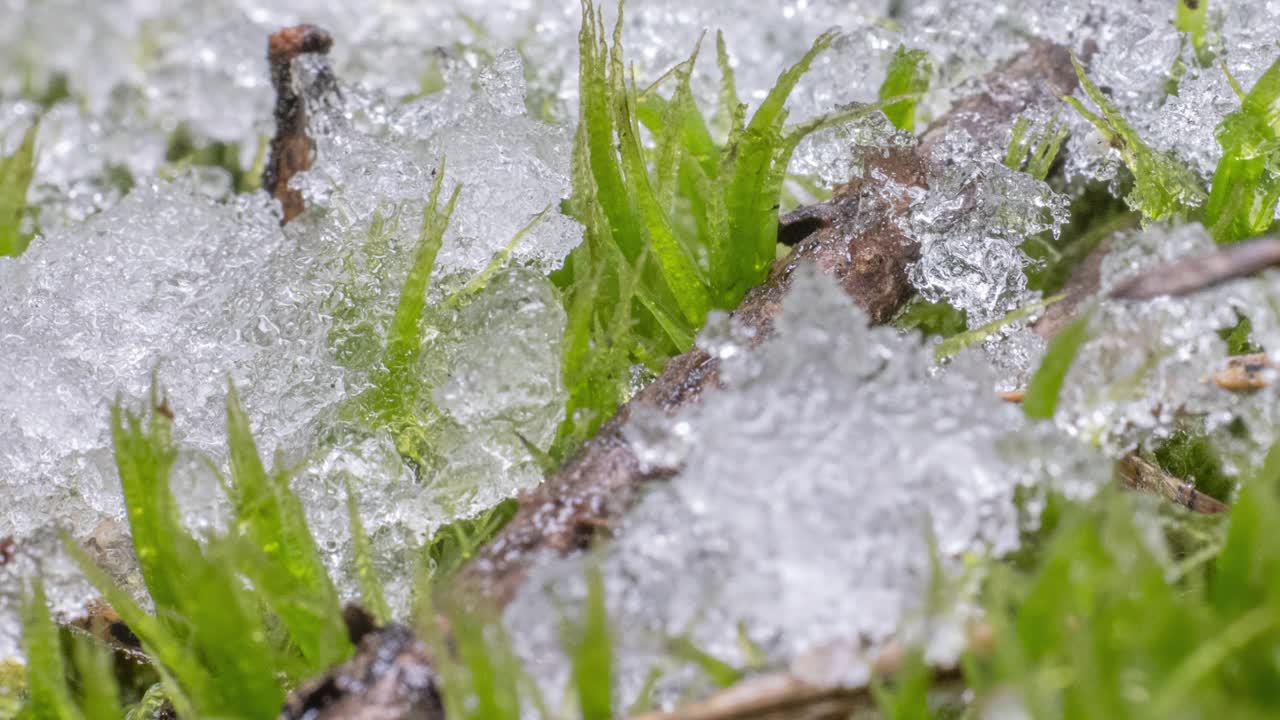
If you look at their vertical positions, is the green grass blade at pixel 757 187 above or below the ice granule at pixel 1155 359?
above

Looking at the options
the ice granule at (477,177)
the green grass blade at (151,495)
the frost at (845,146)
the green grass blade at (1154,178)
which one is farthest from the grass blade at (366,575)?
the green grass blade at (1154,178)

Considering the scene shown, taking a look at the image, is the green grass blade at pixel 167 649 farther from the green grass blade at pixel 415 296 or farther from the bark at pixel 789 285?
the green grass blade at pixel 415 296

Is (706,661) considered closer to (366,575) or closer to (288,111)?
(366,575)

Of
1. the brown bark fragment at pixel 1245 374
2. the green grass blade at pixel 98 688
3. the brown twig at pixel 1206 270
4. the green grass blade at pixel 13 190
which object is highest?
the green grass blade at pixel 13 190

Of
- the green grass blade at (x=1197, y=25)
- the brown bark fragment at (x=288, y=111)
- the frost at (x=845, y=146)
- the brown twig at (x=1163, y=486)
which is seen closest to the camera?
the brown twig at (x=1163, y=486)

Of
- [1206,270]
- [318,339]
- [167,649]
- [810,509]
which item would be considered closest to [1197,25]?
[1206,270]

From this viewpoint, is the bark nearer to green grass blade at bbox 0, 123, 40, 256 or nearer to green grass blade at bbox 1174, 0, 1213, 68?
green grass blade at bbox 1174, 0, 1213, 68
